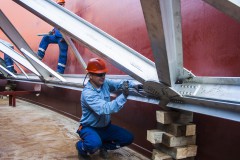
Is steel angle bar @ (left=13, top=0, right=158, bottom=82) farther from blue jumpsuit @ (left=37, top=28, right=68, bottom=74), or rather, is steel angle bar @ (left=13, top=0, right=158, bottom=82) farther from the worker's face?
blue jumpsuit @ (left=37, top=28, right=68, bottom=74)

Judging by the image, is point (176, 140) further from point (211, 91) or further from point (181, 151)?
point (211, 91)

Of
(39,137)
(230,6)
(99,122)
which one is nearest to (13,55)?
(39,137)

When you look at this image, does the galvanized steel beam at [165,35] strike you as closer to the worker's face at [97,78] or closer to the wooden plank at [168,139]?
the wooden plank at [168,139]

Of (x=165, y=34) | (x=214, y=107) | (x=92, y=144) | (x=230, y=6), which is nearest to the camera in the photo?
(x=230, y=6)

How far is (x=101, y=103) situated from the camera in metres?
2.85

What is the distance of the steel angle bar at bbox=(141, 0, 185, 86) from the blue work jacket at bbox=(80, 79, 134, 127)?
2.47 ft

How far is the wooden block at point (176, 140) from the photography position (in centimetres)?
240

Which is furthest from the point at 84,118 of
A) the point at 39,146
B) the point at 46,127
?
the point at 46,127

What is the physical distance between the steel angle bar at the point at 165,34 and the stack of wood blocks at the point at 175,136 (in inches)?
18.5

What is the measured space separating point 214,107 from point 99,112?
1.27m

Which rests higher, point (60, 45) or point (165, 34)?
point (60, 45)

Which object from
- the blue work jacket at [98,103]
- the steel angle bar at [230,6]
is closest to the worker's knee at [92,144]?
the blue work jacket at [98,103]

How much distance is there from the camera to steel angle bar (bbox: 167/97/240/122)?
1.76 m

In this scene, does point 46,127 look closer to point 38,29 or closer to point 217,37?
point 38,29
